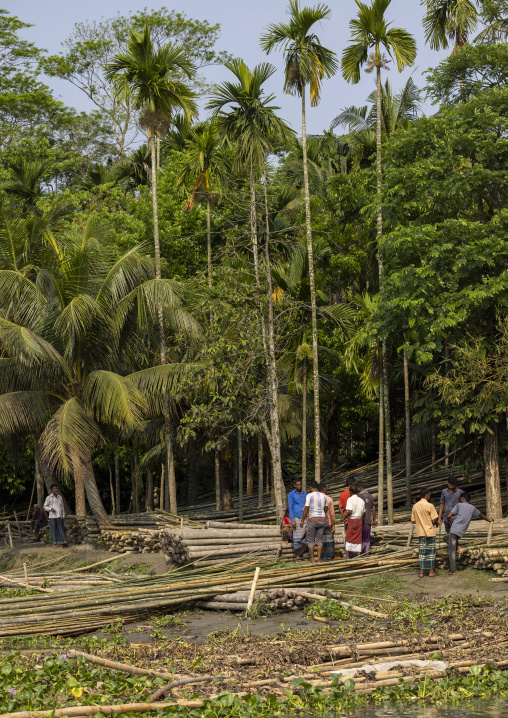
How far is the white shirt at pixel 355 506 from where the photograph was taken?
47.3ft

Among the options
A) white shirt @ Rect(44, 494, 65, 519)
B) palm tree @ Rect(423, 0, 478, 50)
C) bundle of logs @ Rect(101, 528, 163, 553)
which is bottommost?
bundle of logs @ Rect(101, 528, 163, 553)

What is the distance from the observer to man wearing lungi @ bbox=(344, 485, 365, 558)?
14430 mm

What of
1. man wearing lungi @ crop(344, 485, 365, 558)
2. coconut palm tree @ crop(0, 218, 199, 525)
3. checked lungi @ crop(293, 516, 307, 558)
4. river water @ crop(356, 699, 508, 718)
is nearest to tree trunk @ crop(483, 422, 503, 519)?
man wearing lungi @ crop(344, 485, 365, 558)

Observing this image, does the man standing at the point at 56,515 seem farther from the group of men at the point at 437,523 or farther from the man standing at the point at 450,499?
the man standing at the point at 450,499

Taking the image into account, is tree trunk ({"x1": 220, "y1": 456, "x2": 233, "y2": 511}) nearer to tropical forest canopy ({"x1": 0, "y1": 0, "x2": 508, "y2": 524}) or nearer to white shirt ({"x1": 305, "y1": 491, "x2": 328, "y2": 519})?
tropical forest canopy ({"x1": 0, "y1": 0, "x2": 508, "y2": 524})

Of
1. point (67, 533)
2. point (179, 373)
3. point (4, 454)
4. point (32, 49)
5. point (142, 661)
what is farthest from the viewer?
point (32, 49)

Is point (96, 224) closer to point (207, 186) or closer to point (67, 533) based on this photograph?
point (207, 186)

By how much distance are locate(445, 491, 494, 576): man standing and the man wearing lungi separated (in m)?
1.55

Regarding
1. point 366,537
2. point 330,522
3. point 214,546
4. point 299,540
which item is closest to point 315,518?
point 330,522

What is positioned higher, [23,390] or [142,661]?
[23,390]

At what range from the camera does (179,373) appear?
69.3ft

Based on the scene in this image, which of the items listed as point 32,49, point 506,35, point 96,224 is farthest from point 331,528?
point 32,49

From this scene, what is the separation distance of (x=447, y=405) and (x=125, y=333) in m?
8.72

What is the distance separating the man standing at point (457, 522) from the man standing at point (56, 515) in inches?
441
